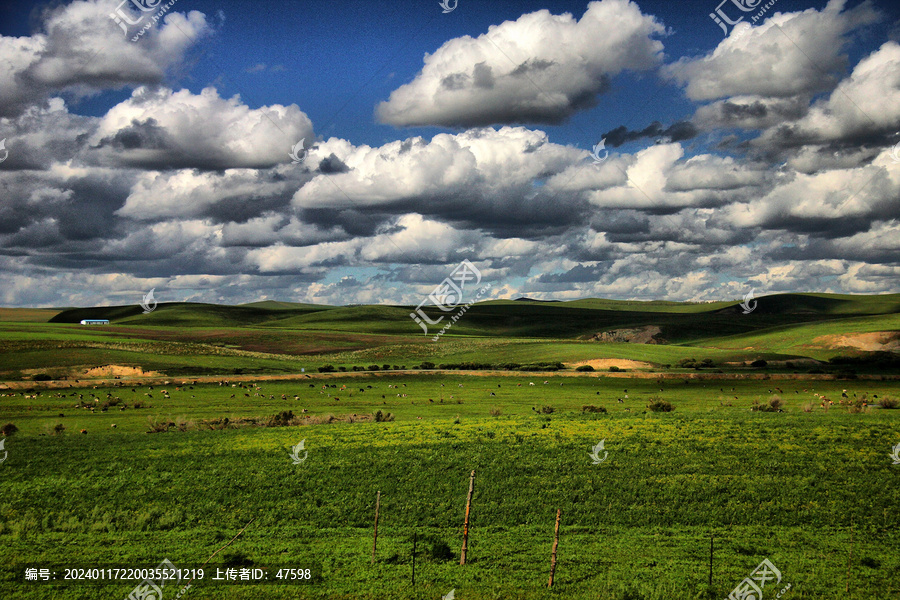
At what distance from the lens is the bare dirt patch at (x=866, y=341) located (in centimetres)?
10281

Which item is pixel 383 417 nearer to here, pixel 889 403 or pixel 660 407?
pixel 660 407

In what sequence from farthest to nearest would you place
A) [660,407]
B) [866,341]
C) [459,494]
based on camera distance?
[866,341], [660,407], [459,494]

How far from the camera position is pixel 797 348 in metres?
108

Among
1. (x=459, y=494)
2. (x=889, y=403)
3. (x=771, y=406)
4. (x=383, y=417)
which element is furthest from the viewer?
(x=889, y=403)

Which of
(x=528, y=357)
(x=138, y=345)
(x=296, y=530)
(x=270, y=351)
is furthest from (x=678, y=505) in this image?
(x=138, y=345)

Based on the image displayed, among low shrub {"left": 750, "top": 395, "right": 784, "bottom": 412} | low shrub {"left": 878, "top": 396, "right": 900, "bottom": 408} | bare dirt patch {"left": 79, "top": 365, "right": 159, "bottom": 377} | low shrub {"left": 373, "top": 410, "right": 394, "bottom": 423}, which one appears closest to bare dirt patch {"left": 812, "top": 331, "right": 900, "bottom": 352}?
low shrub {"left": 878, "top": 396, "right": 900, "bottom": 408}

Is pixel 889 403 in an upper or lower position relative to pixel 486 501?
lower

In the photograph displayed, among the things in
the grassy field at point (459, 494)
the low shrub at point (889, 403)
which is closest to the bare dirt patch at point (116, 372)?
the grassy field at point (459, 494)

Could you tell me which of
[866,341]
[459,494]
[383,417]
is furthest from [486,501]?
[866,341]

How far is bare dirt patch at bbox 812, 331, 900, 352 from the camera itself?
4048 inches

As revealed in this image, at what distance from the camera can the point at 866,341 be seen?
345 ft

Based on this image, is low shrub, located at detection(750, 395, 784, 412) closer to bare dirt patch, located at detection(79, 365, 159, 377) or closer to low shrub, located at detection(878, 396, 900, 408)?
low shrub, located at detection(878, 396, 900, 408)

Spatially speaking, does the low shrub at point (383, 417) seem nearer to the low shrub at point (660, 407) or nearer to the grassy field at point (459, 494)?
the grassy field at point (459, 494)

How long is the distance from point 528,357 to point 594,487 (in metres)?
71.2
